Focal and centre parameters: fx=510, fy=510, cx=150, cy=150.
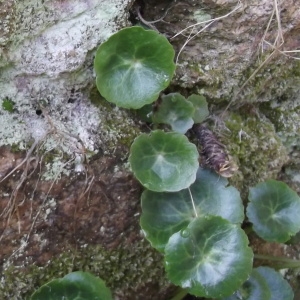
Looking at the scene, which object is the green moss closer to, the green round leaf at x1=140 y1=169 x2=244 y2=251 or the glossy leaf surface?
the green round leaf at x1=140 y1=169 x2=244 y2=251

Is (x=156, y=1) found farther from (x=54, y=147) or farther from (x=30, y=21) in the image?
(x=54, y=147)

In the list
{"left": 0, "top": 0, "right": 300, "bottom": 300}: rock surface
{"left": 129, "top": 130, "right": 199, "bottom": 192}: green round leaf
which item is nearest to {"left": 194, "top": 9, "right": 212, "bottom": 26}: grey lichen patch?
{"left": 0, "top": 0, "right": 300, "bottom": 300}: rock surface

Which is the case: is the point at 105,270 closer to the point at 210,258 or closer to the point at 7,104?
the point at 210,258

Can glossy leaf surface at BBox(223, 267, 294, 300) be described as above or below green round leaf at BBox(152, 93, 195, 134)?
below

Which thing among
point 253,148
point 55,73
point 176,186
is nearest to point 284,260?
point 253,148

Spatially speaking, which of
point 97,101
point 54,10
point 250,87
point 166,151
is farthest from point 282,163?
point 54,10

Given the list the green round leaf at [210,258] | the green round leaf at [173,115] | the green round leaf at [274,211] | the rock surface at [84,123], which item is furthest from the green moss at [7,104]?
the green round leaf at [274,211]
